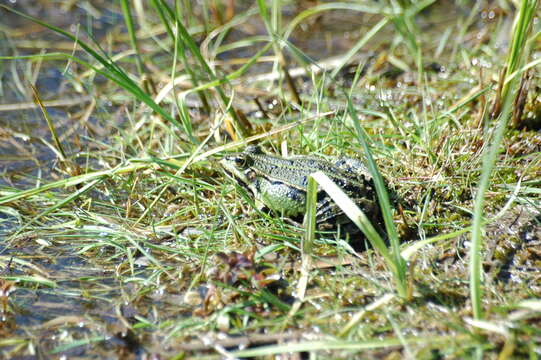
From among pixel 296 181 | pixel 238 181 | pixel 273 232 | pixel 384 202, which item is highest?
pixel 238 181

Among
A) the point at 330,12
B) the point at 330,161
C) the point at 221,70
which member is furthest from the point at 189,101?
the point at 330,12

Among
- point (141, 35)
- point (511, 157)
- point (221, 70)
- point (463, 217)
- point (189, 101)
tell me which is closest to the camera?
point (463, 217)

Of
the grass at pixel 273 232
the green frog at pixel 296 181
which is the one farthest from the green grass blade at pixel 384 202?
the green frog at pixel 296 181

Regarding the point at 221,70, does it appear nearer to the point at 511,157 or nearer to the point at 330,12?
the point at 330,12

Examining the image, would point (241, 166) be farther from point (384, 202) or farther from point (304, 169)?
point (384, 202)

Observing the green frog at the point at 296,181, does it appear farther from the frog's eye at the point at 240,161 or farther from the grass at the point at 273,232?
the grass at the point at 273,232

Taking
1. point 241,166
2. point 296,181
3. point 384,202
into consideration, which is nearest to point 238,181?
point 241,166
